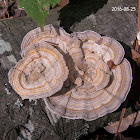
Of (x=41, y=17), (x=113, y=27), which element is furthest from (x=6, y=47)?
(x=113, y=27)

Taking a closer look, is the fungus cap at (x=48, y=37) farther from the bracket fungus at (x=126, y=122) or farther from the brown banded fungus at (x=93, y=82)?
the bracket fungus at (x=126, y=122)

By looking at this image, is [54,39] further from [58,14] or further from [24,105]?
[24,105]

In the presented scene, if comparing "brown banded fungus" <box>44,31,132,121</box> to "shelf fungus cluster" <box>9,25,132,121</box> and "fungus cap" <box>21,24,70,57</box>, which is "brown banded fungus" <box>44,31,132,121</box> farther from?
"fungus cap" <box>21,24,70,57</box>

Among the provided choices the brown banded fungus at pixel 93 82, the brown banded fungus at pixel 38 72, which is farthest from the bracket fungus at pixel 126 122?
the brown banded fungus at pixel 38 72
